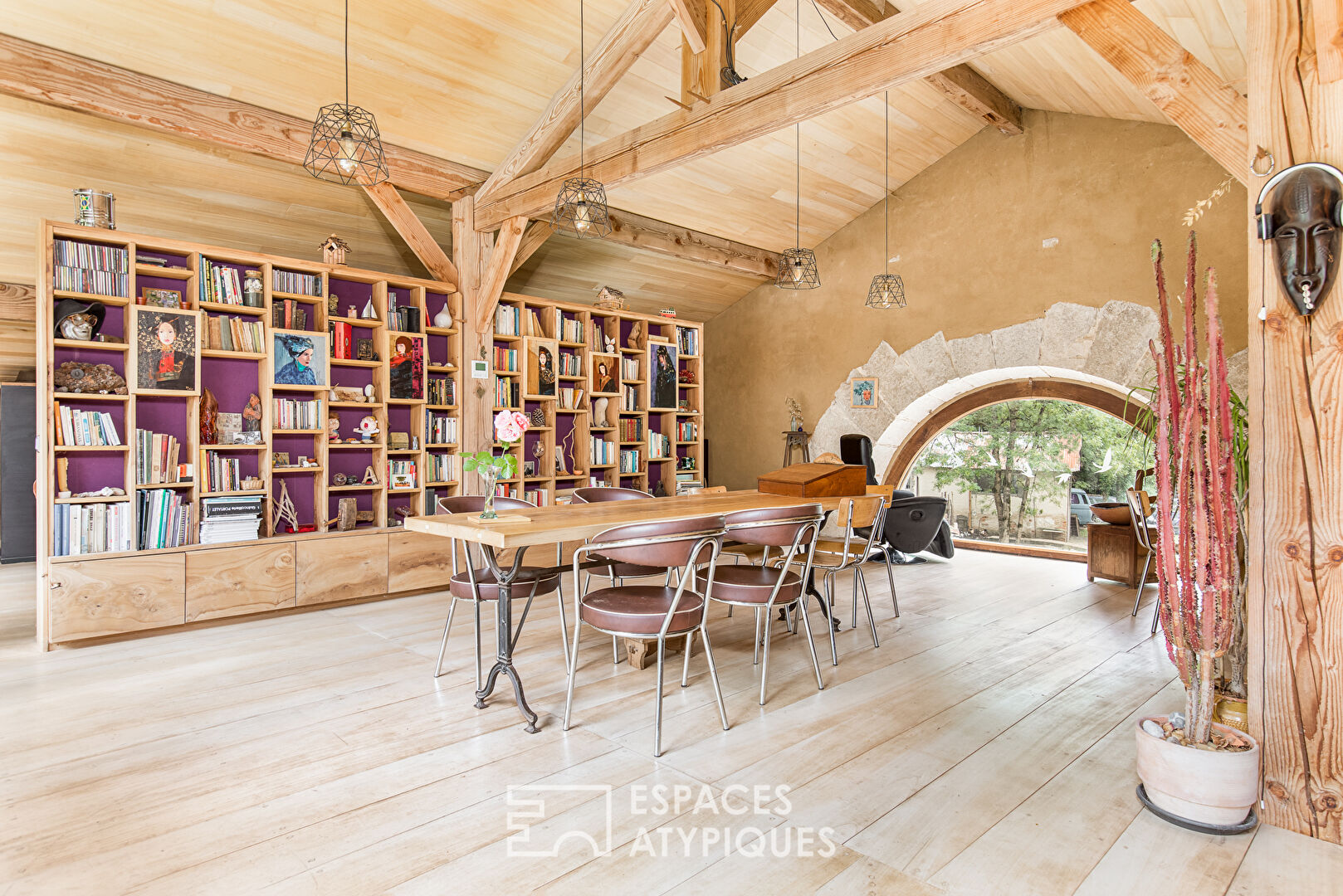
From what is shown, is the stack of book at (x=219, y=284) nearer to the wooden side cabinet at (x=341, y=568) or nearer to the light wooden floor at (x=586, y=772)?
the wooden side cabinet at (x=341, y=568)

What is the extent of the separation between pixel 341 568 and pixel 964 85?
5710 millimetres

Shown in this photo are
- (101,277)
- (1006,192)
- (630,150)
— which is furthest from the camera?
(1006,192)

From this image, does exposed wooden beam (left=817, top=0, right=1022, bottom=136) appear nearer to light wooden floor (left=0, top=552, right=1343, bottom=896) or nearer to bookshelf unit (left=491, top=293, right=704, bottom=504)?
bookshelf unit (left=491, top=293, right=704, bottom=504)

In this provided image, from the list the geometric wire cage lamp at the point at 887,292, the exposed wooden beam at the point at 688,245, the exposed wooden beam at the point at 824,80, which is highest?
the exposed wooden beam at the point at 688,245

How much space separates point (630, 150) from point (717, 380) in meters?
4.77

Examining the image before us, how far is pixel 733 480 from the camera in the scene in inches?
355

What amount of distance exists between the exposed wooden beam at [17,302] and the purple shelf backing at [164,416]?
6.61 ft

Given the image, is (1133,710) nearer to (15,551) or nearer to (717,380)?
(717,380)

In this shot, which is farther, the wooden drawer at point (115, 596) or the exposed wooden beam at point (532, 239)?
the exposed wooden beam at point (532, 239)

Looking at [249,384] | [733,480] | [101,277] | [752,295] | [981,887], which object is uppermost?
[752,295]

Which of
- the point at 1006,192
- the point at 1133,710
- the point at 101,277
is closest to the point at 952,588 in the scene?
the point at 1133,710

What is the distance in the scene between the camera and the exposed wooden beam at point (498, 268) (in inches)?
217

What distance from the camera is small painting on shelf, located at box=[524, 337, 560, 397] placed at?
612 centimetres

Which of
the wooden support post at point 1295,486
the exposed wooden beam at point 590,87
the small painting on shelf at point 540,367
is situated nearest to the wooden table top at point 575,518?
the wooden support post at point 1295,486
